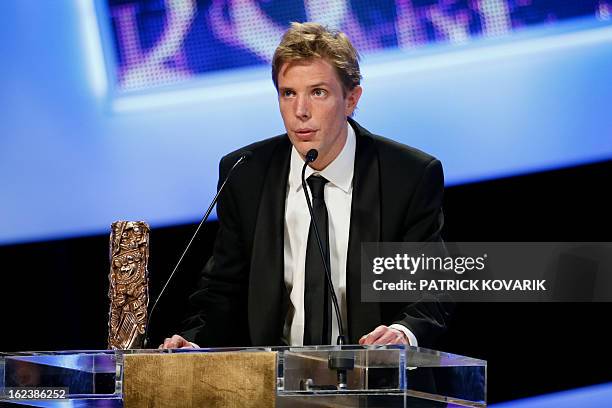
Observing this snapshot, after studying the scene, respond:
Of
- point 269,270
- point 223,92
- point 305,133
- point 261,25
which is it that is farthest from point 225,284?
point 261,25

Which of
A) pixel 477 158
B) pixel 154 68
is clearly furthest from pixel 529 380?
pixel 154 68

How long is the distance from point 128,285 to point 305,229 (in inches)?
24.8

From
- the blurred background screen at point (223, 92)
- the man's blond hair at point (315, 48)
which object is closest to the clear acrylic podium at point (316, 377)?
the man's blond hair at point (315, 48)

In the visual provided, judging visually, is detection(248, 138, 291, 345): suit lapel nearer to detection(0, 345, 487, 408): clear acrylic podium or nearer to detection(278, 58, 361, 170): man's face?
detection(278, 58, 361, 170): man's face

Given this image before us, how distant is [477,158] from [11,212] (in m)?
2.05

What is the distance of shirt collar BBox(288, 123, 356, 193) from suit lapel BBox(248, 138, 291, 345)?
42mm

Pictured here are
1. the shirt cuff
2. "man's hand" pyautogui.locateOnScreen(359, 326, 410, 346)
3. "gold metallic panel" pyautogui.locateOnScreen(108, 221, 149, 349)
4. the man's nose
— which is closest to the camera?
"man's hand" pyautogui.locateOnScreen(359, 326, 410, 346)

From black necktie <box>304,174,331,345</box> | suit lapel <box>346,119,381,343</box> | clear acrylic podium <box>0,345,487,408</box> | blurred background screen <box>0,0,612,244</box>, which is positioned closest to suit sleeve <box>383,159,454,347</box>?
suit lapel <box>346,119,381,343</box>

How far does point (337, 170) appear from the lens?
11.1 feet

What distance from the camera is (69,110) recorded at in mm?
4359

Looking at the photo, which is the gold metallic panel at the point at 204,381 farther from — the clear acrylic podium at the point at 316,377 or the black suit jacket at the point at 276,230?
the black suit jacket at the point at 276,230

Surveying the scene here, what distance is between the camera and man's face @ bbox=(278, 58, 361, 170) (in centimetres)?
331

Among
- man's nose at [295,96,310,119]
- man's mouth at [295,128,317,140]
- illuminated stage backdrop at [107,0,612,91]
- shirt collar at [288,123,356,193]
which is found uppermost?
illuminated stage backdrop at [107,0,612,91]

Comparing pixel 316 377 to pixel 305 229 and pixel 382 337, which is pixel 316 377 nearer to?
pixel 382 337
